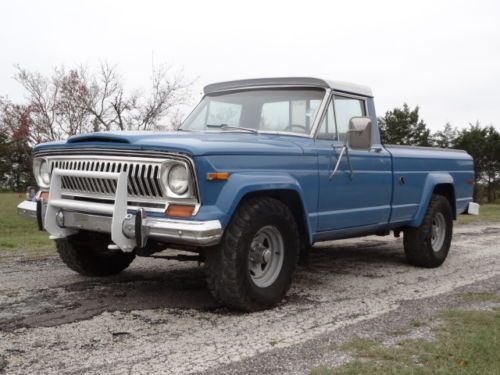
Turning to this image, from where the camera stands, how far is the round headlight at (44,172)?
5238mm

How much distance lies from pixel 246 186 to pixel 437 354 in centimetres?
172

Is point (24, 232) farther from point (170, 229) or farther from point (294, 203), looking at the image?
point (170, 229)

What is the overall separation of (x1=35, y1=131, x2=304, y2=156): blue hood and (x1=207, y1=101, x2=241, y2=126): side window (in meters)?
0.66

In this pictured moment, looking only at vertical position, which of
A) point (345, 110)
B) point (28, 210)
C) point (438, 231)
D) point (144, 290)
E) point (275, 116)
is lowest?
point (144, 290)

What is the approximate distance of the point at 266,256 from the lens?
4711 millimetres

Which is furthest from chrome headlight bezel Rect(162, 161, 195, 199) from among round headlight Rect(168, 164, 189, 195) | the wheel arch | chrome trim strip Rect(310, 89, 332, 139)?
chrome trim strip Rect(310, 89, 332, 139)

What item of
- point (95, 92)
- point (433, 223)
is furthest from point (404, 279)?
point (95, 92)

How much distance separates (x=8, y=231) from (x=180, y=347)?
12576 mm

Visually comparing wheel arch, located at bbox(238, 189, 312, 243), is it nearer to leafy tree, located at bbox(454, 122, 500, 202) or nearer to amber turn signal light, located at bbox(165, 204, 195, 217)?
amber turn signal light, located at bbox(165, 204, 195, 217)

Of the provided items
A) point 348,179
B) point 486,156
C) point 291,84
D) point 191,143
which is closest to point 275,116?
point 291,84

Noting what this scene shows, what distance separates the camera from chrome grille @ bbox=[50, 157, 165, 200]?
4273 millimetres

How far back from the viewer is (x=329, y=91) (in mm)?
5750

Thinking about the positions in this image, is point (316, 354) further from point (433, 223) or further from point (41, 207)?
point (433, 223)

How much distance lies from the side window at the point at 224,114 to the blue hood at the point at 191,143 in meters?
0.66
